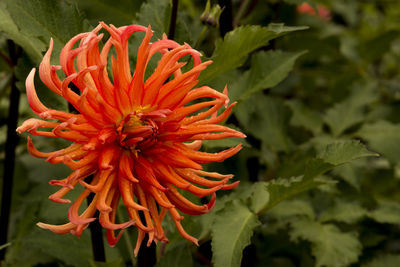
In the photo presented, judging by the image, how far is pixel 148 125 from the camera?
111 cm

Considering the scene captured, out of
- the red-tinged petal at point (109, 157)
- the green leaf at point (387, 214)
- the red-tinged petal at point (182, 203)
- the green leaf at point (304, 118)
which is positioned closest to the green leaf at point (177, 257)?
the red-tinged petal at point (182, 203)

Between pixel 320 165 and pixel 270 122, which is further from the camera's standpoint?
pixel 270 122

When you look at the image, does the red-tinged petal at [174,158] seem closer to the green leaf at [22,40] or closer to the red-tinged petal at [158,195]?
the red-tinged petal at [158,195]

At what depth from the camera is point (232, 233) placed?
1.25 metres

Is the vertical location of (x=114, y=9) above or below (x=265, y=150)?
above

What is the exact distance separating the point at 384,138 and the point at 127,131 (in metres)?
1.29

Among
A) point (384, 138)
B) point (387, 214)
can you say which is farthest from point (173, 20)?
point (384, 138)

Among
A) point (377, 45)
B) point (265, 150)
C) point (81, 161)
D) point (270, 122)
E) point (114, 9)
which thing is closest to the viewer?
point (81, 161)

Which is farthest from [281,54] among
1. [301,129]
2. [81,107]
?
[301,129]

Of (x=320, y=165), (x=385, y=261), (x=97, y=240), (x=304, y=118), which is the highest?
(x=320, y=165)

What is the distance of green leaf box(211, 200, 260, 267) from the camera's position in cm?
118

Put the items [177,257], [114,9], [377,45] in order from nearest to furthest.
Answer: [177,257] < [114,9] < [377,45]

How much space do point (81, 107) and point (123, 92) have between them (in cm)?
10

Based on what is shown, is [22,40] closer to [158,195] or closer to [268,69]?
[158,195]
